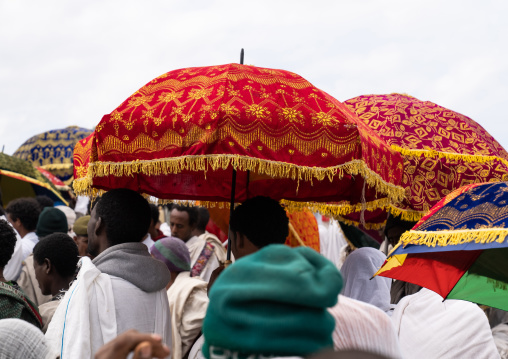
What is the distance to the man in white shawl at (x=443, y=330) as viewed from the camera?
3.99m

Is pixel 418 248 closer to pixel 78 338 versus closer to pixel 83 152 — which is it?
pixel 78 338

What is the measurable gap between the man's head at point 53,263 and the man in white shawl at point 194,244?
2.70 metres

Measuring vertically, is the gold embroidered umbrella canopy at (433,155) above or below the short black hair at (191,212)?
above

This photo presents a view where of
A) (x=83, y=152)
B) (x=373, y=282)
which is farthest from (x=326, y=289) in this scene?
(x=373, y=282)

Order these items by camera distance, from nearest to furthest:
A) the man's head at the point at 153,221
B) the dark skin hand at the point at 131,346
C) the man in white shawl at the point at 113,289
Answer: the dark skin hand at the point at 131,346
the man in white shawl at the point at 113,289
the man's head at the point at 153,221

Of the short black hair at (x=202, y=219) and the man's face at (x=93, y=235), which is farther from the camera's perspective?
the short black hair at (x=202, y=219)

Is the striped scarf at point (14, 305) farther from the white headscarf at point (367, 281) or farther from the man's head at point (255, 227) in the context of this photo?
the white headscarf at point (367, 281)

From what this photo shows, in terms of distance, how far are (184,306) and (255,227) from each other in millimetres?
1360

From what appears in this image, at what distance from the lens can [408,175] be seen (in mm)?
5000

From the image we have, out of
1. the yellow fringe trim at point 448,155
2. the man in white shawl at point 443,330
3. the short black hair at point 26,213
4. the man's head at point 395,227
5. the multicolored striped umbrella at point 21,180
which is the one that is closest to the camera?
the man in white shawl at point 443,330

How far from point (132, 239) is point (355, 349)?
80.8 inches

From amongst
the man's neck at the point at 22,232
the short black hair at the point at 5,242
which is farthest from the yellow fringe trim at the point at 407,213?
the man's neck at the point at 22,232

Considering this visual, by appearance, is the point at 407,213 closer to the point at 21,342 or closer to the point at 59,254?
the point at 59,254

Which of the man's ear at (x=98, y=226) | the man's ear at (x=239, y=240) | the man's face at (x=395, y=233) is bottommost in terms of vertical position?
the man's face at (x=395, y=233)
